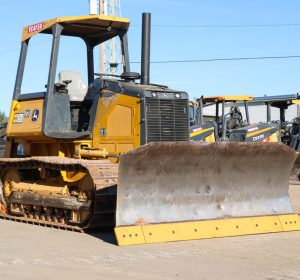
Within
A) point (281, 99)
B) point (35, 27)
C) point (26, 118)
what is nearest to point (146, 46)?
point (35, 27)

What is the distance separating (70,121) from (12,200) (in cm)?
165

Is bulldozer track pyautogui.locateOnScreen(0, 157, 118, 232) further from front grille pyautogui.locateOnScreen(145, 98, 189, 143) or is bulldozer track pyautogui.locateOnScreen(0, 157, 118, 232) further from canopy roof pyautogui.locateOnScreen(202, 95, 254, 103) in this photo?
canopy roof pyautogui.locateOnScreen(202, 95, 254, 103)

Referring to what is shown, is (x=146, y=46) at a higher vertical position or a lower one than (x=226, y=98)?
higher

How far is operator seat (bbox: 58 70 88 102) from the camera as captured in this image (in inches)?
367

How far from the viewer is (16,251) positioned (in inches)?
266

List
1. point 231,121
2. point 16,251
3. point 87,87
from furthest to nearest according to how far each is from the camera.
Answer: point 231,121
point 87,87
point 16,251

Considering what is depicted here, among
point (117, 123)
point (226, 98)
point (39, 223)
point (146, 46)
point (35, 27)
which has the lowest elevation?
point (39, 223)

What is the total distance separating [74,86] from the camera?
368 inches

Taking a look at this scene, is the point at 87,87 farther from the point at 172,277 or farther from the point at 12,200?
the point at 172,277

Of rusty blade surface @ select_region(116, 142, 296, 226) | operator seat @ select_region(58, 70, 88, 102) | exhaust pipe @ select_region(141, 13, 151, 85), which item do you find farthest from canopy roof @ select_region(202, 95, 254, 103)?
rusty blade surface @ select_region(116, 142, 296, 226)

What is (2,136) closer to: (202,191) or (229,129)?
(202,191)

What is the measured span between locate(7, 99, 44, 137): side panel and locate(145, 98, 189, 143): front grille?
5.93 feet

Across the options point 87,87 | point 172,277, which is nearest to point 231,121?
point 87,87

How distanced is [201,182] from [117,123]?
1645mm
